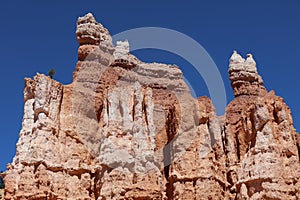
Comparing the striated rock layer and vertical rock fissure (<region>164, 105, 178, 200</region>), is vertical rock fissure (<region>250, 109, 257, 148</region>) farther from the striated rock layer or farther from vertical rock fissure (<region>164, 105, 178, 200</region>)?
vertical rock fissure (<region>164, 105, 178, 200</region>)

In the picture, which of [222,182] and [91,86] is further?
[91,86]

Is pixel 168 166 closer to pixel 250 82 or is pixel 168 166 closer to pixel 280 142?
pixel 280 142

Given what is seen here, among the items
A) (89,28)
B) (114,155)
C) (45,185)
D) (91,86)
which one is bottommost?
(45,185)

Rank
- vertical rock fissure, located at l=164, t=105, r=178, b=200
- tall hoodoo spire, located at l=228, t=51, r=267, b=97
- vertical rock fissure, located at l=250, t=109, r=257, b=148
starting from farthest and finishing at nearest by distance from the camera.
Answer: tall hoodoo spire, located at l=228, t=51, r=267, b=97 → vertical rock fissure, located at l=250, t=109, r=257, b=148 → vertical rock fissure, located at l=164, t=105, r=178, b=200

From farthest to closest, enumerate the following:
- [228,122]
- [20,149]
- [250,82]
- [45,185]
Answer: [250,82]
[228,122]
[20,149]
[45,185]

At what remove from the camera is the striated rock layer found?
22.5m

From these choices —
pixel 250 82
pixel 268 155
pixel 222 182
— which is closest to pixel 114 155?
pixel 222 182

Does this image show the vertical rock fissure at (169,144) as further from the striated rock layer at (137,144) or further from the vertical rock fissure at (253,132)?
the vertical rock fissure at (253,132)

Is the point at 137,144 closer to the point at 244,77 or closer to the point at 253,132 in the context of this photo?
the point at 253,132

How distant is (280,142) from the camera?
2397 centimetres

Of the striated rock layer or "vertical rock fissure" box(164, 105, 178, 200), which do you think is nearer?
the striated rock layer

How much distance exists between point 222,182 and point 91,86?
9354 mm

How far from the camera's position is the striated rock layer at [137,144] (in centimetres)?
2255

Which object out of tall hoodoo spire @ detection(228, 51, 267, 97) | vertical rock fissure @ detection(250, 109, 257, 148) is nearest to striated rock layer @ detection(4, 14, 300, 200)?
vertical rock fissure @ detection(250, 109, 257, 148)
